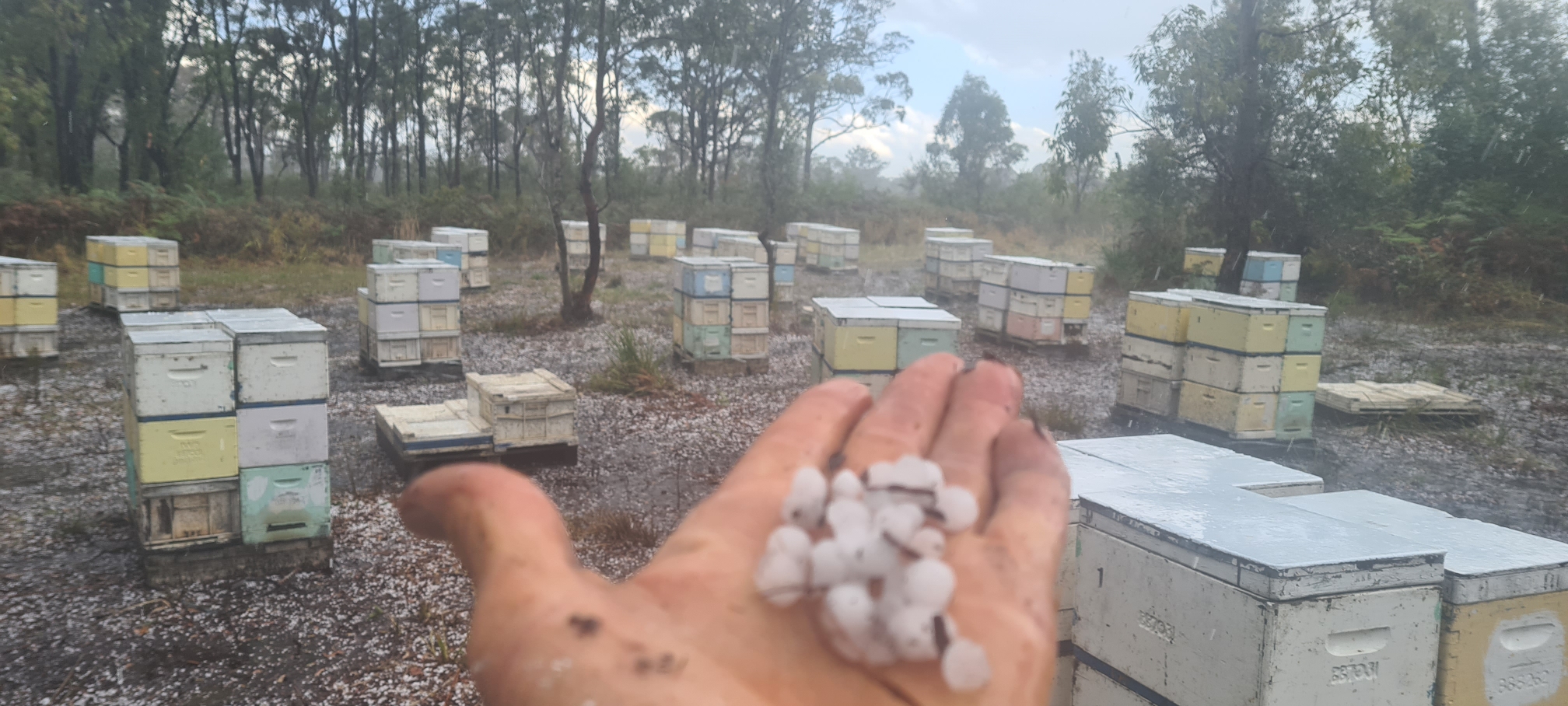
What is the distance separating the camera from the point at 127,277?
12562 millimetres

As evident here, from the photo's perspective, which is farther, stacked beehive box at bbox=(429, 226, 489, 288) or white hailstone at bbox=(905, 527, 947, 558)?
stacked beehive box at bbox=(429, 226, 489, 288)

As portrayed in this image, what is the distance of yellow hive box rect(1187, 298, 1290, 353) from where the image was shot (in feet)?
24.9

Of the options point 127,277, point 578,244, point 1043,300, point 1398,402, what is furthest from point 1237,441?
point 578,244

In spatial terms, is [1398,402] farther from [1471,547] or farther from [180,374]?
[180,374]

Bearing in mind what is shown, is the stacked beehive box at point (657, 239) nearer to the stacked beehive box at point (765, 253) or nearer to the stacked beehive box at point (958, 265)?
the stacked beehive box at point (765, 253)

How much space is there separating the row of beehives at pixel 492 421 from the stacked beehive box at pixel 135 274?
7927mm

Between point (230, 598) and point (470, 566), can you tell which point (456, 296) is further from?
point (470, 566)

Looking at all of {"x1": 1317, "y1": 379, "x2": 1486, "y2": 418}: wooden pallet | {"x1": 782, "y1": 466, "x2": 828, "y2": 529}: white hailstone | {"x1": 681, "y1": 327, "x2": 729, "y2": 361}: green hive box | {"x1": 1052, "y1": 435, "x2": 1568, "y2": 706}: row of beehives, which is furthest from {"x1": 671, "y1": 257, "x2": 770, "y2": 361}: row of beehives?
{"x1": 782, "y1": 466, "x2": 828, "y2": 529}: white hailstone

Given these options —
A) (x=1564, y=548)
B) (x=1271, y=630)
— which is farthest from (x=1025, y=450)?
(x=1564, y=548)

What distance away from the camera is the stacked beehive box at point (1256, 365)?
301 inches

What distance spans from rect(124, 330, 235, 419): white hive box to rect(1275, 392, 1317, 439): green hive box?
7961 mm

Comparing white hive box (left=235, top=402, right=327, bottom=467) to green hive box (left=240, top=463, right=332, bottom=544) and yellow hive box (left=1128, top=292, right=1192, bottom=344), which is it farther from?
yellow hive box (left=1128, top=292, right=1192, bottom=344)

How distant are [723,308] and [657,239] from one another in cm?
1294

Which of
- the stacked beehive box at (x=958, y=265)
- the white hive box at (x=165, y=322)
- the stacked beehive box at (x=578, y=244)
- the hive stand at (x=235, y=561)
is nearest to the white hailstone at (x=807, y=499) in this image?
the hive stand at (x=235, y=561)
